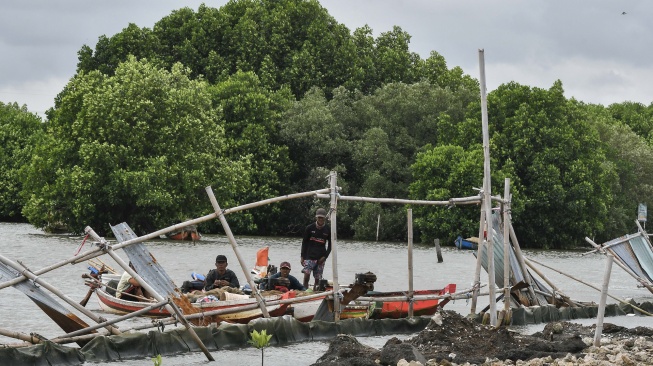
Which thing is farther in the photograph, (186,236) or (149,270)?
(186,236)

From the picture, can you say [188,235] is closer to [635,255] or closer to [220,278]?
[635,255]

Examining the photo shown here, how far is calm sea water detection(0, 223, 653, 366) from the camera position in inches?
759

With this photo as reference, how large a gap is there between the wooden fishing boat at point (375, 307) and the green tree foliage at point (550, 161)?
41.4m

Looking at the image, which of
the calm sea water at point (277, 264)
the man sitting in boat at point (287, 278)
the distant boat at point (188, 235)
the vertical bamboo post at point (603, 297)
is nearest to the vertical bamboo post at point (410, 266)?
the calm sea water at point (277, 264)

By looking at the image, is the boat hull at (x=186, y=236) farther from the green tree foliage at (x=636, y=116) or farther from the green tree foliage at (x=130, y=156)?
the green tree foliage at (x=636, y=116)

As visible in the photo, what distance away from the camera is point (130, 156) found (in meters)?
55.6

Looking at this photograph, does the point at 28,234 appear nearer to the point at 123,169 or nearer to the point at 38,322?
the point at 123,169

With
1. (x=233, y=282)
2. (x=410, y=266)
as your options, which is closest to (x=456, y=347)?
(x=410, y=266)

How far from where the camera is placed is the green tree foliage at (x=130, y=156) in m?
55.1

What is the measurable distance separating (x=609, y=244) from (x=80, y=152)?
35326 mm

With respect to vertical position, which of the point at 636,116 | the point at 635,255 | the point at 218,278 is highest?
the point at 636,116

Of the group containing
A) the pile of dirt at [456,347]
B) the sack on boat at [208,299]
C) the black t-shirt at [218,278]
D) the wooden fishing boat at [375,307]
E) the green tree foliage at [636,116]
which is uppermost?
the green tree foliage at [636,116]

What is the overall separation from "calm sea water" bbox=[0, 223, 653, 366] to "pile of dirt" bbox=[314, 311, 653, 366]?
4.85 ft

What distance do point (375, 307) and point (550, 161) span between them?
4501 cm
